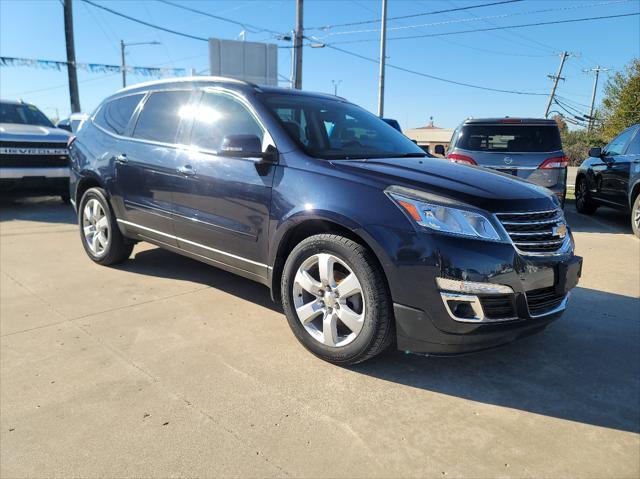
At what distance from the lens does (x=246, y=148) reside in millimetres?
3252

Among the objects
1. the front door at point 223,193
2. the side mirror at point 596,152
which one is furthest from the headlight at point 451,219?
the side mirror at point 596,152

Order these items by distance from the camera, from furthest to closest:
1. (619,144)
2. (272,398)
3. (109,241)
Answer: (619,144) → (109,241) → (272,398)

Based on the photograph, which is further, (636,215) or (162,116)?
(636,215)

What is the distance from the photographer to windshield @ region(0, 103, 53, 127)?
9180mm

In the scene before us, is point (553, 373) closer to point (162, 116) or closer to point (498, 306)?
point (498, 306)

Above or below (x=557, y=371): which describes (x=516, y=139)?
above

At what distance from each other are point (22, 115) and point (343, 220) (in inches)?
359

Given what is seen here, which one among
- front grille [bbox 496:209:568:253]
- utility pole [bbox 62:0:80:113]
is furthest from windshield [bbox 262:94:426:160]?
utility pole [bbox 62:0:80:113]

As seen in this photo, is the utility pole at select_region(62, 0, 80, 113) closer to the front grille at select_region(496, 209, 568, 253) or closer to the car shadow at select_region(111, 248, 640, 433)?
Result: the car shadow at select_region(111, 248, 640, 433)

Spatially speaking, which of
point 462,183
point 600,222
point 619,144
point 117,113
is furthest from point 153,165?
point 600,222

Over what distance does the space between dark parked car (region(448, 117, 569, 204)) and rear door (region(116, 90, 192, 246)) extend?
4.77 metres

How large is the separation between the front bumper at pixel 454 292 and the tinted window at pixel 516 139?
17.3 feet

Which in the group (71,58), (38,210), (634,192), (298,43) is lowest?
(38,210)

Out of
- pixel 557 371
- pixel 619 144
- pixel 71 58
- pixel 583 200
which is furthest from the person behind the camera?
pixel 71 58
